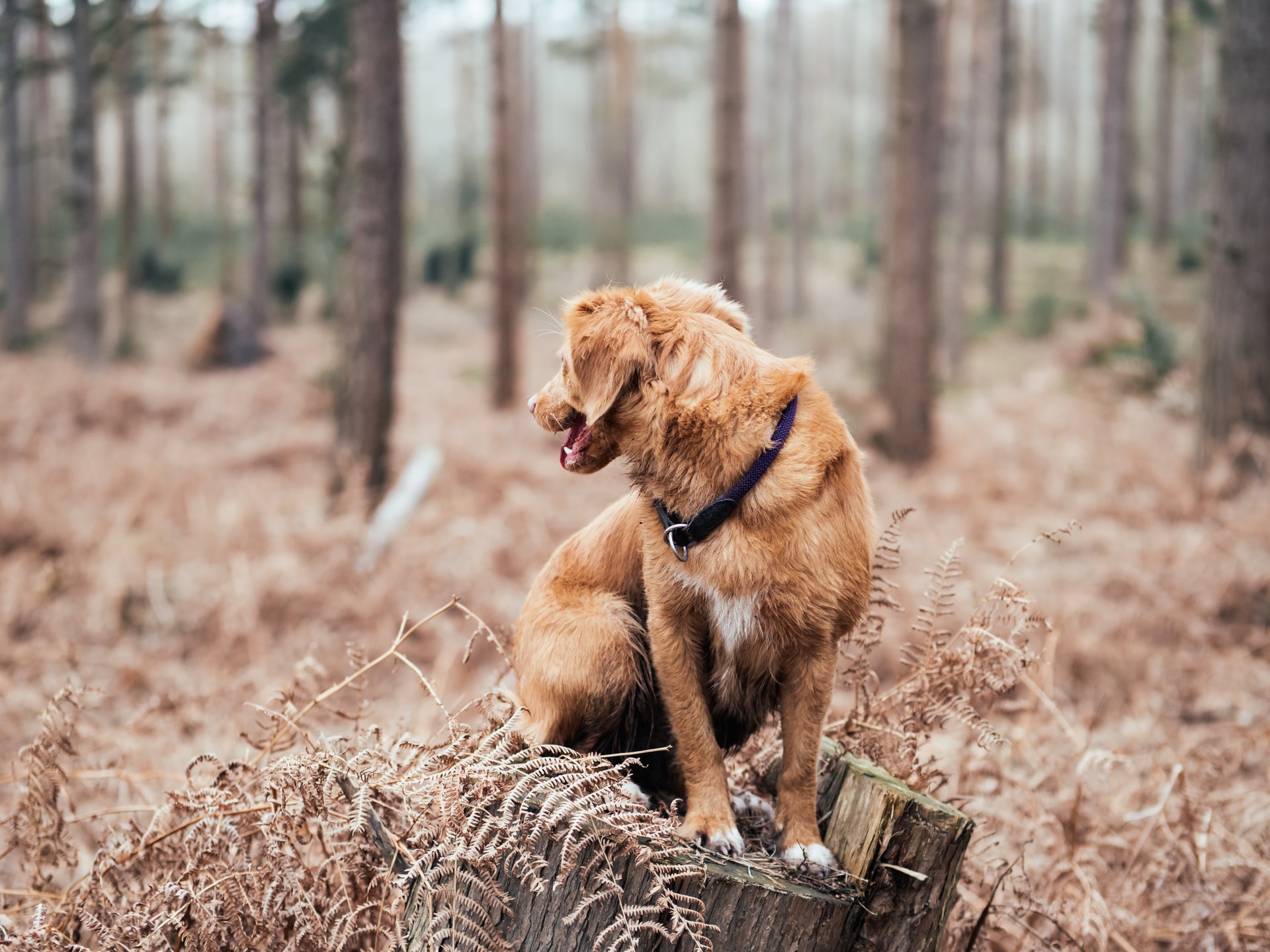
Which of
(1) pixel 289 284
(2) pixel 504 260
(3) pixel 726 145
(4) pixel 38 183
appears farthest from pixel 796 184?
(4) pixel 38 183

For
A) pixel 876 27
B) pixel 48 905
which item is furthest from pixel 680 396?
pixel 876 27

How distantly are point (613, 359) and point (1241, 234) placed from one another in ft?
26.5

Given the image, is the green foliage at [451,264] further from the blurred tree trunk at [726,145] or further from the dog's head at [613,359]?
the dog's head at [613,359]

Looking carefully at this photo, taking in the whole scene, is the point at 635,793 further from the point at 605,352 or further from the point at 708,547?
the point at 605,352

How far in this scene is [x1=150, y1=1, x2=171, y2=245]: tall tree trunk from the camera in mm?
23125

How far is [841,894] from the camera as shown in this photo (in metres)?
2.14

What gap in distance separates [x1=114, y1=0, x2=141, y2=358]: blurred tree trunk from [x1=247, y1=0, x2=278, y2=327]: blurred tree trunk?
2.75 meters

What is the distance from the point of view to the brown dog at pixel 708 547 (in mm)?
2143

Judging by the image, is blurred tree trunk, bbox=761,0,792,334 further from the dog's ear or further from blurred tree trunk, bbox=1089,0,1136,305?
the dog's ear

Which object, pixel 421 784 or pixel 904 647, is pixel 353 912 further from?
pixel 904 647

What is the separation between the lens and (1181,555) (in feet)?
25.1

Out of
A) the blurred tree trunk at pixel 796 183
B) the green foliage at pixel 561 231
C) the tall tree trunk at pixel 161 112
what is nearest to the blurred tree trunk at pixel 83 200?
the tall tree trunk at pixel 161 112

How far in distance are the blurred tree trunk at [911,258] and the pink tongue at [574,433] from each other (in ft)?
32.0

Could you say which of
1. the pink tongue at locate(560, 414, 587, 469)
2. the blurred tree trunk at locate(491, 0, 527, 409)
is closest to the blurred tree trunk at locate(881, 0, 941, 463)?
the blurred tree trunk at locate(491, 0, 527, 409)
